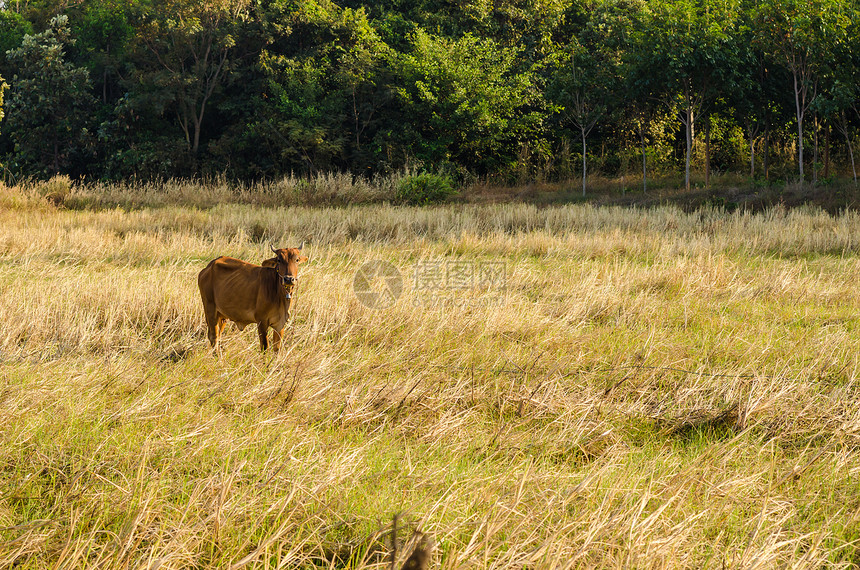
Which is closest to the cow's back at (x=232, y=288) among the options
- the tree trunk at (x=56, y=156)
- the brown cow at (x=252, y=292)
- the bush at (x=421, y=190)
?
the brown cow at (x=252, y=292)

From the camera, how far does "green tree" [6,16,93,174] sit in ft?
102

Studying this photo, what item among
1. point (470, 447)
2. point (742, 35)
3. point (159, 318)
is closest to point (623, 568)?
point (470, 447)

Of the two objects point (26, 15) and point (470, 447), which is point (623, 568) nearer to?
point (470, 447)

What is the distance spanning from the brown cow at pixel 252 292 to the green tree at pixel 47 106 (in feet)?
102

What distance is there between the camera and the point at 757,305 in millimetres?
7176

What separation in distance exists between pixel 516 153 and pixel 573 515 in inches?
1246

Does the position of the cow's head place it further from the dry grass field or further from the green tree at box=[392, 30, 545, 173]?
the green tree at box=[392, 30, 545, 173]

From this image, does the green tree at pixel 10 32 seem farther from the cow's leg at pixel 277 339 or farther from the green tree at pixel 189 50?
the cow's leg at pixel 277 339

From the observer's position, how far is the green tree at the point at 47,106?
31.0 meters

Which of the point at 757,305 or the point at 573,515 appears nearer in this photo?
the point at 573,515

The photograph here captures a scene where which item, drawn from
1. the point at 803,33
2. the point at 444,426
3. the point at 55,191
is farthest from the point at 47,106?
the point at 444,426

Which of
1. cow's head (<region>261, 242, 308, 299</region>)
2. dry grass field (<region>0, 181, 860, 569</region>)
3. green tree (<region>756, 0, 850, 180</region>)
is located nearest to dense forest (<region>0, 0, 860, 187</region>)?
green tree (<region>756, 0, 850, 180</region>)

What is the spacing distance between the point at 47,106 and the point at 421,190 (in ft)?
64.5

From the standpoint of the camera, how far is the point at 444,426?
3.85 metres
